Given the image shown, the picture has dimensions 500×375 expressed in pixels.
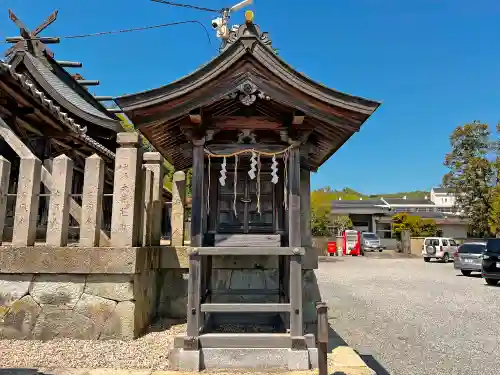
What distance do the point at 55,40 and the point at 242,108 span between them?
8.76 m

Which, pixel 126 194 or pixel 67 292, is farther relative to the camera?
pixel 126 194

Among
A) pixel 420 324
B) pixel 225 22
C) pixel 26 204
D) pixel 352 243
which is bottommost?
pixel 420 324

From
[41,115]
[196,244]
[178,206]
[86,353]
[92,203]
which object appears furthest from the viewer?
Answer: [41,115]

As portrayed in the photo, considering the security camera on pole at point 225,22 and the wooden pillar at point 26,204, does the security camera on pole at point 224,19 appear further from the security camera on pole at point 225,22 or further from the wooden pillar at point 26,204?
the wooden pillar at point 26,204

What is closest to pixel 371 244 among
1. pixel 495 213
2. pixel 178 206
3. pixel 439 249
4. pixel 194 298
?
pixel 439 249

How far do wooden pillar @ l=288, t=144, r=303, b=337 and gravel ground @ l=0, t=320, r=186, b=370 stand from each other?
1867mm

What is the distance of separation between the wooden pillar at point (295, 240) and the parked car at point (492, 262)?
14126mm

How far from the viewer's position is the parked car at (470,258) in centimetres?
1992

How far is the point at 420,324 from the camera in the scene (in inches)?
355

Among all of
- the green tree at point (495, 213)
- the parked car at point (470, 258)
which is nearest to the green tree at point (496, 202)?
the green tree at point (495, 213)

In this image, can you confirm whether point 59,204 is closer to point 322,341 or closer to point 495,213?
point 322,341

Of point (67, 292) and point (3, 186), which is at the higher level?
point (3, 186)

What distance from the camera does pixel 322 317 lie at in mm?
4340

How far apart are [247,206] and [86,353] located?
326 cm
